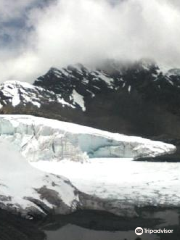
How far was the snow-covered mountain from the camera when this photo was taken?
2181 cm

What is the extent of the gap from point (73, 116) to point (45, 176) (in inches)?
5319

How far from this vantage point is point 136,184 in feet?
105

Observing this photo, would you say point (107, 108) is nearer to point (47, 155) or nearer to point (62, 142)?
point (62, 142)

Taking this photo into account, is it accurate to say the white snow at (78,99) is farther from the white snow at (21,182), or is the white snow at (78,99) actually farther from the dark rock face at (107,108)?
the white snow at (21,182)

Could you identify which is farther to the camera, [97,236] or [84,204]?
[84,204]

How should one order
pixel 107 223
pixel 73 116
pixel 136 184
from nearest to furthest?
pixel 107 223
pixel 136 184
pixel 73 116

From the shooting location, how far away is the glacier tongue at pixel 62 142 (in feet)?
186

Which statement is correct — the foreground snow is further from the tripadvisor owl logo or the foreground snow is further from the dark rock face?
the dark rock face

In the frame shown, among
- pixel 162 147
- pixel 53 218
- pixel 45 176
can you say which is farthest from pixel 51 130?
pixel 53 218

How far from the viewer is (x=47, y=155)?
2222 inches

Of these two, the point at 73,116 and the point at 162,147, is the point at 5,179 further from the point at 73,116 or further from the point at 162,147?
the point at 73,116

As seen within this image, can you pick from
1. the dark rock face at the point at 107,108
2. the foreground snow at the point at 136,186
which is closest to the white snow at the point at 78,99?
the dark rock face at the point at 107,108

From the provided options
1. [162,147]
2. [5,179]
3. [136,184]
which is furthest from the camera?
[162,147]

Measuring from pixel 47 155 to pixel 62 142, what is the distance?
2584mm
